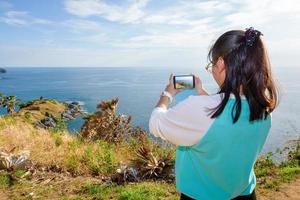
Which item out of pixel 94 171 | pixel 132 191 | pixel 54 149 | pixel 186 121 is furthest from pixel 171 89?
pixel 54 149

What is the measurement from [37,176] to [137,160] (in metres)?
1.99

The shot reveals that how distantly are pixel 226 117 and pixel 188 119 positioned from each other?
0.66 feet

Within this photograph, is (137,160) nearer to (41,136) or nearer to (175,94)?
(41,136)

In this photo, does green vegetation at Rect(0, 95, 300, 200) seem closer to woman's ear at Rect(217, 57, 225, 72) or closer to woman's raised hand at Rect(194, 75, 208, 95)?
woman's raised hand at Rect(194, 75, 208, 95)

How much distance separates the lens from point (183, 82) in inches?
95.3

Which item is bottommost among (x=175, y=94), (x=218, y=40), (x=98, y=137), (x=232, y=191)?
(x=98, y=137)

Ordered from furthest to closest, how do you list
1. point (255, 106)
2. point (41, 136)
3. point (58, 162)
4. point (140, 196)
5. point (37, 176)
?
1. point (41, 136)
2. point (58, 162)
3. point (37, 176)
4. point (140, 196)
5. point (255, 106)

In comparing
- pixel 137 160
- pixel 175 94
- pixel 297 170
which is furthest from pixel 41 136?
pixel 175 94

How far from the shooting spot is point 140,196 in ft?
20.7

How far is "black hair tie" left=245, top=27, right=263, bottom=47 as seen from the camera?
2.12 m

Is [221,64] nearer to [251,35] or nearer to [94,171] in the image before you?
[251,35]

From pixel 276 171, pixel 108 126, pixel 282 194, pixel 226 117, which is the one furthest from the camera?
pixel 108 126

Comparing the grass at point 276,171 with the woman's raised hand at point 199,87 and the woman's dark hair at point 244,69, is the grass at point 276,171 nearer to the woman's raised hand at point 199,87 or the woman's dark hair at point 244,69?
the woman's raised hand at point 199,87

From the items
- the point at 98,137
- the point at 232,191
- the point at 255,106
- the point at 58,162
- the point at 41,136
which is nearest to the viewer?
the point at 255,106
